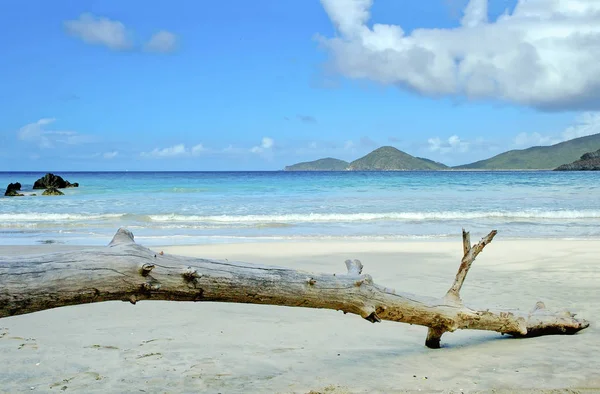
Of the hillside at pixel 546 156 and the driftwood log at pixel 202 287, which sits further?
the hillside at pixel 546 156

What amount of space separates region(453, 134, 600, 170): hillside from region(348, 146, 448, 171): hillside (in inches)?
772

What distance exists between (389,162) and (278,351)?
142m

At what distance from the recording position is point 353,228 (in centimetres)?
1784

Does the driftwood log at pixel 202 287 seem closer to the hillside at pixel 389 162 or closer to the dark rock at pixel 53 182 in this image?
the dark rock at pixel 53 182

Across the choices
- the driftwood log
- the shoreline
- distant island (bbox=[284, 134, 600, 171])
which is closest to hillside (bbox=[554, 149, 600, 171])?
distant island (bbox=[284, 134, 600, 171])

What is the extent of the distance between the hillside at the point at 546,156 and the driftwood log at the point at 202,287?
154 metres

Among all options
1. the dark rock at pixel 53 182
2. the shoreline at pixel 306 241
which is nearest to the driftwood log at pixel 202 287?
the shoreline at pixel 306 241

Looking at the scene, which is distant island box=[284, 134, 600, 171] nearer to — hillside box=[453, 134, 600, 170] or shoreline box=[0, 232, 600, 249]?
hillside box=[453, 134, 600, 170]

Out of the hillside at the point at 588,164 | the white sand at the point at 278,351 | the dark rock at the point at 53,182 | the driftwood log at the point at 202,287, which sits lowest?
the white sand at the point at 278,351

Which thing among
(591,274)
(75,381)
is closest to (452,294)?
(75,381)

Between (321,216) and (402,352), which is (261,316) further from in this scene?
(321,216)

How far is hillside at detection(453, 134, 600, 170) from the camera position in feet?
504

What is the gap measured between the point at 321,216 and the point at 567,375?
57.2 ft

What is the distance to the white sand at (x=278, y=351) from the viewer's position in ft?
13.9
